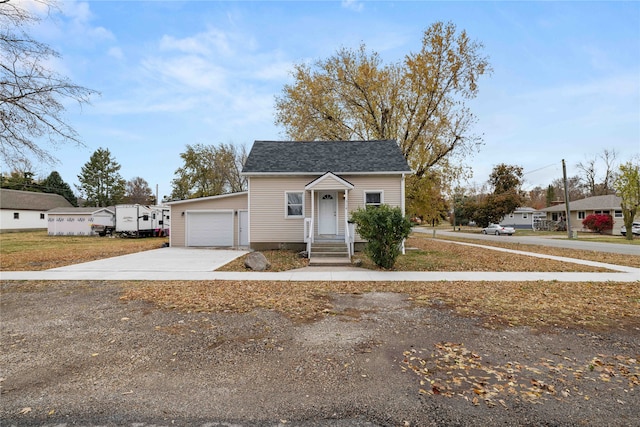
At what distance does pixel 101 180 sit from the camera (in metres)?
A: 52.8

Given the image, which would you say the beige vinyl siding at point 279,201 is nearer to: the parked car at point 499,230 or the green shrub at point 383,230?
the green shrub at point 383,230

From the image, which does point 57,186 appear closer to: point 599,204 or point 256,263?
point 256,263

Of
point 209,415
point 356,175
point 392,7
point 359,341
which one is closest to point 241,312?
point 359,341

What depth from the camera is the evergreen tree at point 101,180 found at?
5217 centimetres

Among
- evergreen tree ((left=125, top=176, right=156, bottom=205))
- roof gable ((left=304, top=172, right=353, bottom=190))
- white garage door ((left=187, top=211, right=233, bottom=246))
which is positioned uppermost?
evergreen tree ((left=125, top=176, right=156, bottom=205))

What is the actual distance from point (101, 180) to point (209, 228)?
46.0m

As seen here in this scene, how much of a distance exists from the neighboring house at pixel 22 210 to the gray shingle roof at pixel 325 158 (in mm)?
36722

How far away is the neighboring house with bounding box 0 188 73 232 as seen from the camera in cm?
3528

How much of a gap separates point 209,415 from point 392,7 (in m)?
14.8

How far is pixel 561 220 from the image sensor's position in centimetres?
4106

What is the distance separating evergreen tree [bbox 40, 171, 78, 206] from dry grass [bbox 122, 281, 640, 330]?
58771mm

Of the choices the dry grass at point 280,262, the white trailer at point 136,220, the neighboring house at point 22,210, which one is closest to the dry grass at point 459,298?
the dry grass at point 280,262

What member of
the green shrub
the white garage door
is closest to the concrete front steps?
the green shrub

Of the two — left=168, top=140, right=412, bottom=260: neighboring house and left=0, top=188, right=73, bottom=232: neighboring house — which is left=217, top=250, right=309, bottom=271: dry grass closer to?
left=168, top=140, right=412, bottom=260: neighboring house
